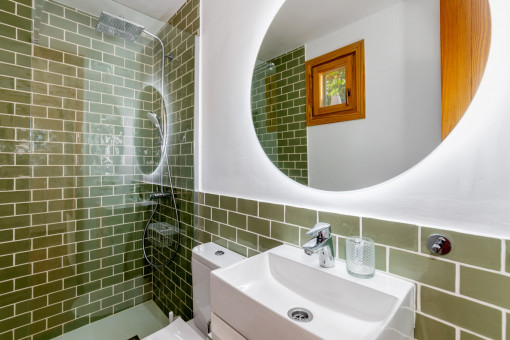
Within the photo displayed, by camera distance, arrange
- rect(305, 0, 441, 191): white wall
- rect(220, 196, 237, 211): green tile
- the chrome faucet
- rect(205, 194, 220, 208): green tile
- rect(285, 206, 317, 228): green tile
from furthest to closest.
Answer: rect(205, 194, 220, 208): green tile < rect(220, 196, 237, 211): green tile < rect(285, 206, 317, 228): green tile < the chrome faucet < rect(305, 0, 441, 191): white wall

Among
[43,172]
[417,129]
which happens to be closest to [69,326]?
[43,172]

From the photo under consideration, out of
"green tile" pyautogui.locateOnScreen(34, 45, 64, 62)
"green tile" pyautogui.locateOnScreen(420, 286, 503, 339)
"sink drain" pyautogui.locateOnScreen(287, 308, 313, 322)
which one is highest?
"green tile" pyautogui.locateOnScreen(34, 45, 64, 62)

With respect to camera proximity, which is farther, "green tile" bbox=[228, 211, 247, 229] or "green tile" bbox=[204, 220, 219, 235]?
"green tile" bbox=[204, 220, 219, 235]

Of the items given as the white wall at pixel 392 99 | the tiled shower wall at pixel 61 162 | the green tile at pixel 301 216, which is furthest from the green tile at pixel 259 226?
the tiled shower wall at pixel 61 162

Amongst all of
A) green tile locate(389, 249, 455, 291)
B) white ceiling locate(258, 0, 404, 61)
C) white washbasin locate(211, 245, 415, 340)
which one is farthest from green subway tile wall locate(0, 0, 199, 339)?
green tile locate(389, 249, 455, 291)

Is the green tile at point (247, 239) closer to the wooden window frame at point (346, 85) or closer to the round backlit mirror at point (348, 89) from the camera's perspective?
the round backlit mirror at point (348, 89)

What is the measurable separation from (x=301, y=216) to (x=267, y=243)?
27 centimetres

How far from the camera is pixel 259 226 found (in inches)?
48.1

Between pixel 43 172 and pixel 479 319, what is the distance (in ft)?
7.18

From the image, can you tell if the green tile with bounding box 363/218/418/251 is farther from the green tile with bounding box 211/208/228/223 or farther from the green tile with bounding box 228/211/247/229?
the green tile with bounding box 211/208/228/223

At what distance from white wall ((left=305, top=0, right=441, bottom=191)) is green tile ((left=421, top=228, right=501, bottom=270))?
23cm

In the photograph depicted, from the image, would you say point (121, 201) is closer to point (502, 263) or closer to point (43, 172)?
point (43, 172)

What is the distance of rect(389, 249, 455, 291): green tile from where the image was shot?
66 centimetres

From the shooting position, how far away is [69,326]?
1.66m
